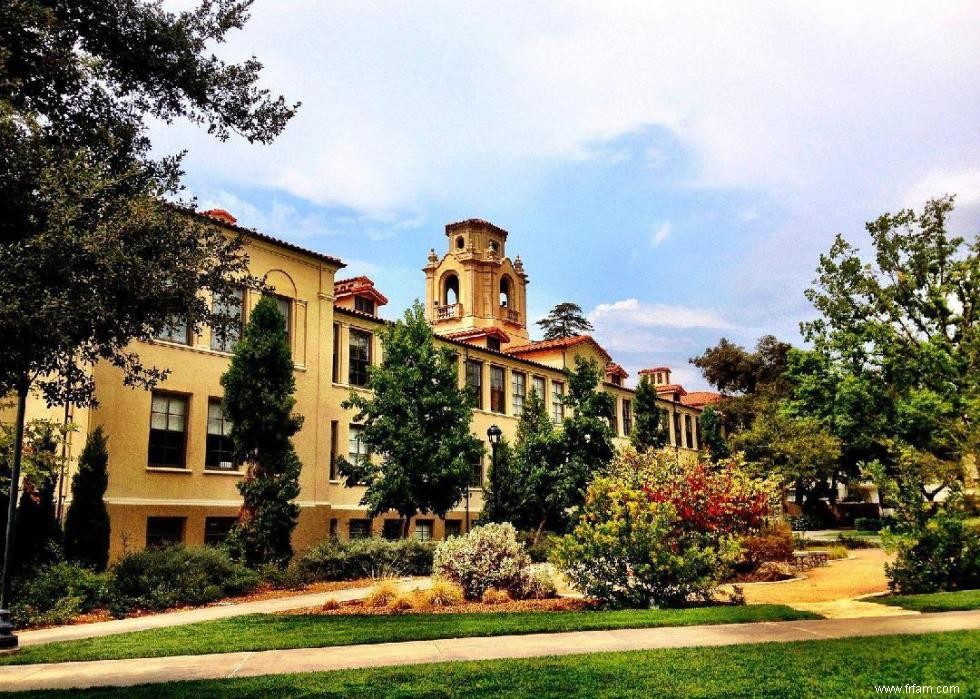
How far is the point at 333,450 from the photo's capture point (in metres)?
30.1

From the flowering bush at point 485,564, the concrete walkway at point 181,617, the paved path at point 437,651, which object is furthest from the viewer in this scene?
the flowering bush at point 485,564

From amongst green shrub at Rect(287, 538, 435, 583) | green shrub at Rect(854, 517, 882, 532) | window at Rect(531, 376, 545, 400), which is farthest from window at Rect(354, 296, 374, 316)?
green shrub at Rect(854, 517, 882, 532)

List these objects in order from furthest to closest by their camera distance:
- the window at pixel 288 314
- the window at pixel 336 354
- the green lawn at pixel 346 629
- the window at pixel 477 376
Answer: the window at pixel 477 376, the window at pixel 336 354, the window at pixel 288 314, the green lawn at pixel 346 629

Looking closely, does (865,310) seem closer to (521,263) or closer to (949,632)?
(949,632)

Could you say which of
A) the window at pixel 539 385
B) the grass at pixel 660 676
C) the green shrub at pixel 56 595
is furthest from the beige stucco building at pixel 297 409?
the grass at pixel 660 676

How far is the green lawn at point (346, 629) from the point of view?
35.2ft

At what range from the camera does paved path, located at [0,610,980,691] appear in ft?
29.2

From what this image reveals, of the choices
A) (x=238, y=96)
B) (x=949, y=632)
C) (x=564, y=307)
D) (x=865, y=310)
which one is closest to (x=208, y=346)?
(x=238, y=96)

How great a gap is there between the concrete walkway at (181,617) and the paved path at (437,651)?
345 centimetres

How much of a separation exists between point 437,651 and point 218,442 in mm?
17326

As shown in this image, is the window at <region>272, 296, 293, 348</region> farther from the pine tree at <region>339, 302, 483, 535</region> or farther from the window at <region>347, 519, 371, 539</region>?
the window at <region>347, 519, 371, 539</region>

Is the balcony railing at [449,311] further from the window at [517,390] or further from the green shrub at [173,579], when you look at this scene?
the green shrub at [173,579]

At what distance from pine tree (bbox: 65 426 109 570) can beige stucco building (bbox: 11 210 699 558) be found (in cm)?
111

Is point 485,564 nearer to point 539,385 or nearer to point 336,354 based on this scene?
point 336,354
